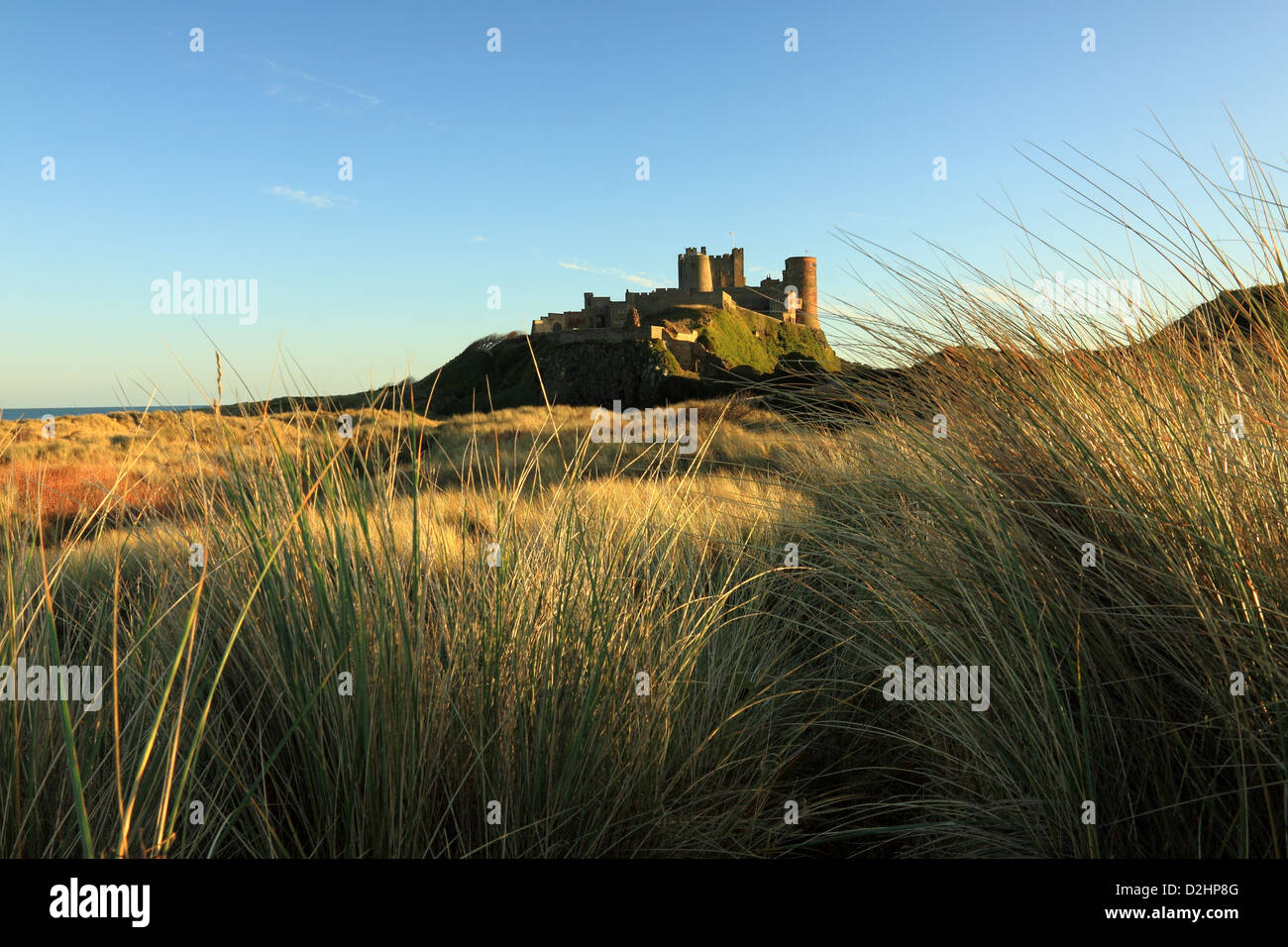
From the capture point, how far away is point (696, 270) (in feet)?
189

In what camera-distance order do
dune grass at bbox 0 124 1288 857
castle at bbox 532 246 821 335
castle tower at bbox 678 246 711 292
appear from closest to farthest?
dune grass at bbox 0 124 1288 857 → castle at bbox 532 246 821 335 → castle tower at bbox 678 246 711 292

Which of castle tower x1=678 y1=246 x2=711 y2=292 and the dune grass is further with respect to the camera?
castle tower x1=678 y1=246 x2=711 y2=292

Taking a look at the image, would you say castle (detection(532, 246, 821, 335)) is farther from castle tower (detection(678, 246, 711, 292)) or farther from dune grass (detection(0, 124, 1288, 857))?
dune grass (detection(0, 124, 1288, 857))

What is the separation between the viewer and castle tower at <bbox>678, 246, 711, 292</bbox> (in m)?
57.3

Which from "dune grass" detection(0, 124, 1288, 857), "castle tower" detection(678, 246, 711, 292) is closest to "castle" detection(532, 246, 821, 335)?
"castle tower" detection(678, 246, 711, 292)

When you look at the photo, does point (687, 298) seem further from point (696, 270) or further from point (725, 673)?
point (725, 673)

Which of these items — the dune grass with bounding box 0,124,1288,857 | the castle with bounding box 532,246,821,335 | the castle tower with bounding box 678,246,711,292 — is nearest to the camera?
the dune grass with bounding box 0,124,1288,857

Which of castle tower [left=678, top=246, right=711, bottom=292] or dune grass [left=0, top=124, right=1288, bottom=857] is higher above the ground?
castle tower [left=678, top=246, right=711, bottom=292]

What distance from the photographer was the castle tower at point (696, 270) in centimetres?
5734

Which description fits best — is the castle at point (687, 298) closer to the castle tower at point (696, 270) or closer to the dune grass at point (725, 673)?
the castle tower at point (696, 270)

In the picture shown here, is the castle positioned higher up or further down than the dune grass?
higher up

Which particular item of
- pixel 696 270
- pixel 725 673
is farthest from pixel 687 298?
pixel 725 673

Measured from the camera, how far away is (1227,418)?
179cm
